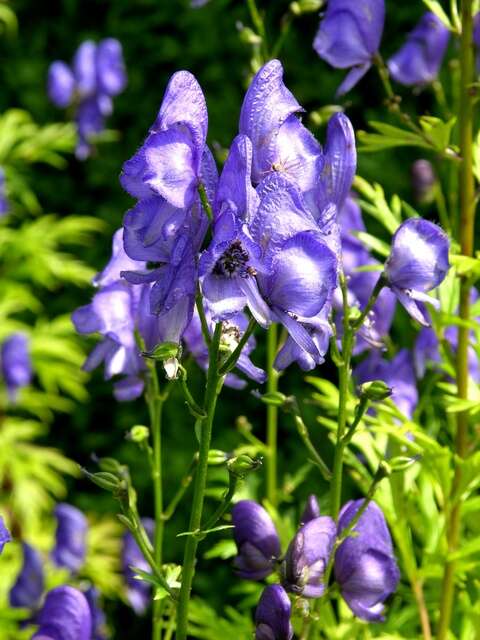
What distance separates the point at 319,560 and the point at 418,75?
3.29ft

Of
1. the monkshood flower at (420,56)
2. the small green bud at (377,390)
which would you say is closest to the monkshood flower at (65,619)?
the small green bud at (377,390)

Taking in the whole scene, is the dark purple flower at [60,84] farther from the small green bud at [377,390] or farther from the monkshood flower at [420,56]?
the small green bud at [377,390]

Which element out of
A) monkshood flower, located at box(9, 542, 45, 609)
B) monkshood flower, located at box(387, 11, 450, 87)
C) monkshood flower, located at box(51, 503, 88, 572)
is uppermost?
monkshood flower, located at box(387, 11, 450, 87)

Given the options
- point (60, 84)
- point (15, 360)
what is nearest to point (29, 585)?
point (15, 360)

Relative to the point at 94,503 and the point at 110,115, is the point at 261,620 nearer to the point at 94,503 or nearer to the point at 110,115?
the point at 94,503

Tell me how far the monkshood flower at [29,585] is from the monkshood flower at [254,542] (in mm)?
813

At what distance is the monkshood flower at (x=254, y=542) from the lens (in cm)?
107

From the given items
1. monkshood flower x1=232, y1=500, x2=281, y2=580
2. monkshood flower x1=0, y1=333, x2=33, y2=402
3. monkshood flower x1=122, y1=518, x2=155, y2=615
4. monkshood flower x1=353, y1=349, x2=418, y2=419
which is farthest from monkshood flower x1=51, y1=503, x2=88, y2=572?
monkshood flower x1=232, y1=500, x2=281, y2=580

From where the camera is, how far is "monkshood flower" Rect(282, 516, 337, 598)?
0.95 m

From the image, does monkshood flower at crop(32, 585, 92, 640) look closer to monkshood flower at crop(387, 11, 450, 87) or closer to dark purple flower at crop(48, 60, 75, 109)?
monkshood flower at crop(387, 11, 450, 87)

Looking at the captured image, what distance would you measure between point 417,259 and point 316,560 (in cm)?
29

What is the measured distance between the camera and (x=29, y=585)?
71.4 inches

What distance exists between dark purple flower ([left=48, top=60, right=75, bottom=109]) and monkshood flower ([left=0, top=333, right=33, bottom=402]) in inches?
33.5

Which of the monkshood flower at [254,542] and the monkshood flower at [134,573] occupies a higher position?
the monkshood flower at [254,542]
